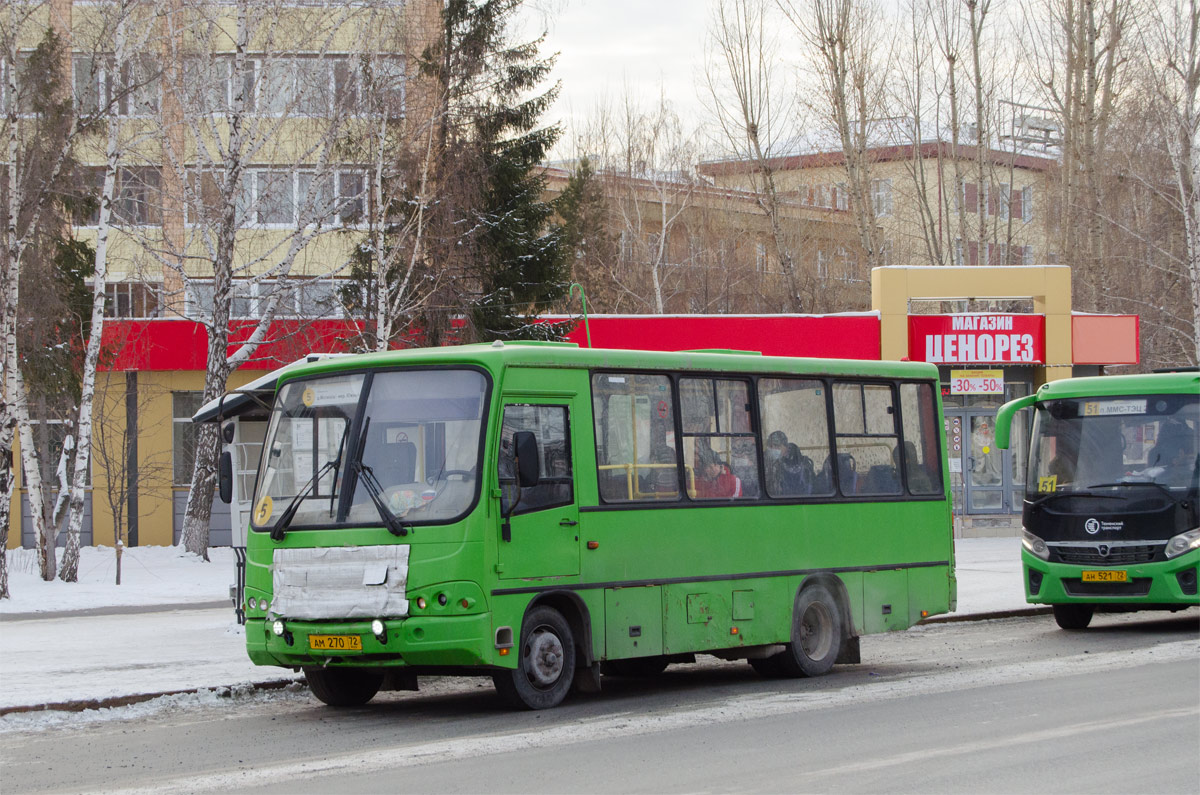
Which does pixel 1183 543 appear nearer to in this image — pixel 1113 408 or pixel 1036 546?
pixel 1036 546

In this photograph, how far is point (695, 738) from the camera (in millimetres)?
9938

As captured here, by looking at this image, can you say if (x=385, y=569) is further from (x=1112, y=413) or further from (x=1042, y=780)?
(x=1112, y=413)

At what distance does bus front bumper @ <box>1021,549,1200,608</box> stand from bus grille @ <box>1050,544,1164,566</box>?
6 centimetres

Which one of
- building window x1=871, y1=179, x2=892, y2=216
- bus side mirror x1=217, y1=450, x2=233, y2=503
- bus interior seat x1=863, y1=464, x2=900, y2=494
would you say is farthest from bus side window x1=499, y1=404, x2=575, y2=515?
building window x1=871, y1=179, x2=892, y2=216

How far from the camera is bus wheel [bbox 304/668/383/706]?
12.1 m

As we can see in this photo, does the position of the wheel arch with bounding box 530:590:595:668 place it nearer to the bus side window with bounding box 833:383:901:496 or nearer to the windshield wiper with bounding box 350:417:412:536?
the windshield wiper with bounding box 350:417:412:536

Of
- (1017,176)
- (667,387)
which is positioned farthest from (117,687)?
(1017,176)

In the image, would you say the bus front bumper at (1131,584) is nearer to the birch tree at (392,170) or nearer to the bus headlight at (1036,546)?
the bus headlight at (1036,546)

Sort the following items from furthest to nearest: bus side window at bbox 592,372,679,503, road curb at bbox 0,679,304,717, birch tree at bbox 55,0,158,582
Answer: birch tree at bbox 55,0,158,582
bus side window at bbox 592,372,679,503
road curb at bbox 0,679,304,717

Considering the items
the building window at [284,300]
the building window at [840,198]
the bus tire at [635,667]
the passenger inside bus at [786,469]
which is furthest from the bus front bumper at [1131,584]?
the building window at [840,198]

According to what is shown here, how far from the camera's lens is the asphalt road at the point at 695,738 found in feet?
27.7

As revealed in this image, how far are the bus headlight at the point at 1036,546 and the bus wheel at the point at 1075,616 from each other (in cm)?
65

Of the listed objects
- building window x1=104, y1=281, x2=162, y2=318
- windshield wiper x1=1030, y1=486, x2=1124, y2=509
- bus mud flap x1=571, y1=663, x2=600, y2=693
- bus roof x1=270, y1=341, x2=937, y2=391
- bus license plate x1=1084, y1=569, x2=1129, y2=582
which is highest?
building window x1=104, y1=281, x2=162, y2=318

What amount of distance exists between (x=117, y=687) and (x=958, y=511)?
1022 inches
